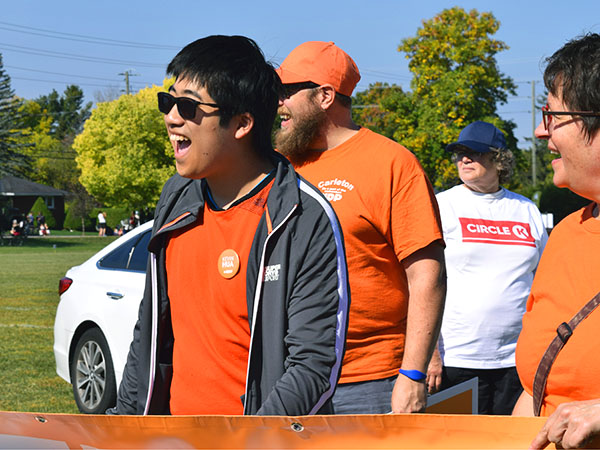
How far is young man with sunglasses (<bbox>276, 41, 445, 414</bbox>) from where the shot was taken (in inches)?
120

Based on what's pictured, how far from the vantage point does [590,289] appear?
1969mm

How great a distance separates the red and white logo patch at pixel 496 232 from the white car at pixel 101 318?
9.55ft

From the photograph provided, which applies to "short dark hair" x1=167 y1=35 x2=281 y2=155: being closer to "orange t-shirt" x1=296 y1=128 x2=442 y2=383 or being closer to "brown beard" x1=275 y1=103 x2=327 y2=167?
"orange t-shirt" x1=296 y1=128 x2=442 y2=383

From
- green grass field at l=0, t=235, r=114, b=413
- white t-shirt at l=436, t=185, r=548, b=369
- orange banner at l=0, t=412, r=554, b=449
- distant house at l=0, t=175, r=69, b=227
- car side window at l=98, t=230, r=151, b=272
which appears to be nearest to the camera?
orange banner at l=0, t=412, r=554, b=449

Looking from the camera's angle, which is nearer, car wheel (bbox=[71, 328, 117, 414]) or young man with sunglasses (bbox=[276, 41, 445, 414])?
young man with sunglasses (bbox=[276, 41, 445, 414])

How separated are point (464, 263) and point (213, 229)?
267 centimetres

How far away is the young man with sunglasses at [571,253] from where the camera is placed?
195 centimetres

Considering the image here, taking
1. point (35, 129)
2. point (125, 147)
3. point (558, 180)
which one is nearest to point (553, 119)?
point (558, 180)

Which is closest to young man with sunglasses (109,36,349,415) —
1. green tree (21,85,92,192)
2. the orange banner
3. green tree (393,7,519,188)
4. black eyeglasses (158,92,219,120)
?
black eyeglasses (158,92,219,120)

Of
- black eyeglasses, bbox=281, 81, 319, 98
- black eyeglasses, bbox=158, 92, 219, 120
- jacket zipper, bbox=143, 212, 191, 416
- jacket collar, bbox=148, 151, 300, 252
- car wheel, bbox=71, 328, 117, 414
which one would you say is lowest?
car wheel, bbox=71, 328, 117, 414

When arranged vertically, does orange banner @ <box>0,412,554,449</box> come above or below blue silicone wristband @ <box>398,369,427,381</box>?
above

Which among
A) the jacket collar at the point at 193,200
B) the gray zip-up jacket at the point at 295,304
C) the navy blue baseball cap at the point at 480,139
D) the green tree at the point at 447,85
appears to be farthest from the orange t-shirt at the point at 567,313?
the green tree at the point at 447,85

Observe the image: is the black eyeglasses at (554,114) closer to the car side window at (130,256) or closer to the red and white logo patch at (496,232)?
the red and white logo patch at (496,232)

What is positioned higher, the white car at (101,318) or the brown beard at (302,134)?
the brown beard at (302,134)
